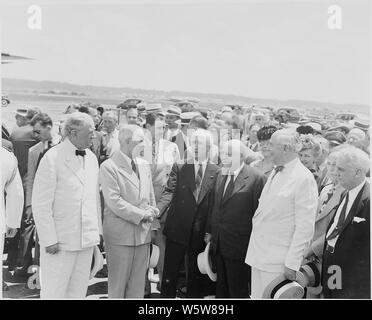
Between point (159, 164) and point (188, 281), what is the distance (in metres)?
0.99

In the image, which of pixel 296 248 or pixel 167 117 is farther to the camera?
pixel 167 117

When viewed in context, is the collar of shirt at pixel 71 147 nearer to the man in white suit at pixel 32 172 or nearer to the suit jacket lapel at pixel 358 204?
the man in white suit at pixel 32 172

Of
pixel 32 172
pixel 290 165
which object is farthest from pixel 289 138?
pixel 32 172

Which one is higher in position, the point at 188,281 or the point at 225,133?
the point at 225,133

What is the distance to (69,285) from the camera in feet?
13.7

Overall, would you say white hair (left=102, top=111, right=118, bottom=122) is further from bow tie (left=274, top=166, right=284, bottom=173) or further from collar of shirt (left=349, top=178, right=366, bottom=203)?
collar of shirt (left=349, top=178, right=366, bottom=203)

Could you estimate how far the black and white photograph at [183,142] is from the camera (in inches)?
161

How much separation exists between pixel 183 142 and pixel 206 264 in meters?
1.00

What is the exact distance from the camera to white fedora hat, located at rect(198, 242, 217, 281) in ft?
13.8

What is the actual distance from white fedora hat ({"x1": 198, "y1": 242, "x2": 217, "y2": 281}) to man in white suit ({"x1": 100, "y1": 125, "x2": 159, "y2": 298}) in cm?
44

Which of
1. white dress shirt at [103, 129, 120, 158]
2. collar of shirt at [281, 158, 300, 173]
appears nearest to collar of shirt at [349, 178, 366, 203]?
collar of shirt at [281, 158, 300, 173]
